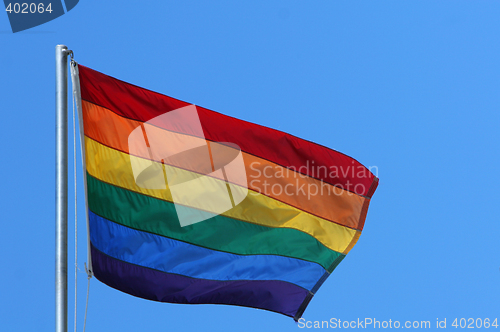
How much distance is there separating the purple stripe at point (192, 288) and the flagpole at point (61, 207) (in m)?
1.59

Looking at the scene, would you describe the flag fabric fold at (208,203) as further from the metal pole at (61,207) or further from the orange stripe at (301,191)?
the metal pole at (61,207)

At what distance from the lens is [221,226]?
30.4 feet

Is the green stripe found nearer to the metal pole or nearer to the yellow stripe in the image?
the yellow stripe

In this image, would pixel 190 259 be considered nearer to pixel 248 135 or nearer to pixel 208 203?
pixel 208 203

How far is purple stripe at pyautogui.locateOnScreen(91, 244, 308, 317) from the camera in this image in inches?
340

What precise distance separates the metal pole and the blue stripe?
1467 mm

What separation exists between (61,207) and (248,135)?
337cm

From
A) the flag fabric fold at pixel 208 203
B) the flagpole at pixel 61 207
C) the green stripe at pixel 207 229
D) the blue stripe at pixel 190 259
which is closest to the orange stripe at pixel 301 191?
the flag fabric fold at pixel 208 203

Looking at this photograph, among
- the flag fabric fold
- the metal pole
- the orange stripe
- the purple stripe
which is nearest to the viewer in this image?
the metal pole

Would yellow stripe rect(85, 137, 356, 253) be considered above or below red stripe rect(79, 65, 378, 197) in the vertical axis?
below

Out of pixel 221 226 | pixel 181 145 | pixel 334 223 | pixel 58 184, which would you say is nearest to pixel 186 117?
pixel 181 145

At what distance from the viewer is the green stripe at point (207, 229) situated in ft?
28.0

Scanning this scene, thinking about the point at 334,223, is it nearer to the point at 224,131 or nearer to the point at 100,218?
the point at 224,131

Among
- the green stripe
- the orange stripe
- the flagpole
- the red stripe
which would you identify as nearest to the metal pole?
the flagpole
